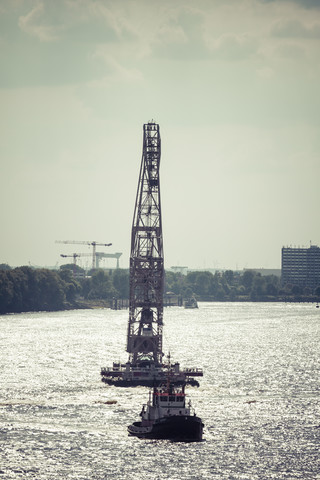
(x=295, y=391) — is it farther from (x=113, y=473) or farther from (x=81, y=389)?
(x=113, y=473)

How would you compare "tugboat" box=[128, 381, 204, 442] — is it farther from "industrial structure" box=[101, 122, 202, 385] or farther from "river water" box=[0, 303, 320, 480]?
"industrial structure" box=[101, 122, 202, 385]

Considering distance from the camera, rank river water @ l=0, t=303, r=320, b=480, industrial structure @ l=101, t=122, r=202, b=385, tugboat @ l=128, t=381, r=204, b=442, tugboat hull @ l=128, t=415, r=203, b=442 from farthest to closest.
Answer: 1. industrial structure @ l=101, t=122, r=202, b=385
2. tugboat @ l=128, t=381, r=204, b=442
3. tugboat hull @ l=128, t=415, r=203, b=442
4. river water @ l=0, t=303, r=320, b=480

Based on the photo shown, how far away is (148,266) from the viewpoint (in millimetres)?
165750

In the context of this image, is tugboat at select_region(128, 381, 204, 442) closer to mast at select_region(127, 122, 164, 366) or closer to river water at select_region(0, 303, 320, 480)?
river water at select_region(0, 303, 320, 480)

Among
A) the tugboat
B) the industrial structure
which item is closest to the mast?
the industrial structure

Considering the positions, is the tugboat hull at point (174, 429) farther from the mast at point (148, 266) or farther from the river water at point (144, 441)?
the mast at point (148, 266)

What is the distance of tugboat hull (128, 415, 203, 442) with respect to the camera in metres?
103

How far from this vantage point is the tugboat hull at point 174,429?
10319 cm

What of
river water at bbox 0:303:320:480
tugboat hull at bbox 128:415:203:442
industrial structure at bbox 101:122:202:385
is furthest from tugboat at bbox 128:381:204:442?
industrial structure at bbox 101:122:202:385

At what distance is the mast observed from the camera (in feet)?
531

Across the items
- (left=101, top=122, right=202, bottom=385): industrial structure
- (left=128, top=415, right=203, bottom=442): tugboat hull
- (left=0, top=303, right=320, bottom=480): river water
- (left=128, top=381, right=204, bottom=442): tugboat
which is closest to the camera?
(left=0, top=303, right=320, bottom=480): river water

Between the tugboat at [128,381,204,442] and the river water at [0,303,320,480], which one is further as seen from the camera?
the tugboat at [128,381,204,442]

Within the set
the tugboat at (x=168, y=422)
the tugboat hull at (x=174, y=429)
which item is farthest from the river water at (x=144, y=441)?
the tugboat at (x=168, y=422)

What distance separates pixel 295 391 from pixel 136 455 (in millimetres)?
53504
